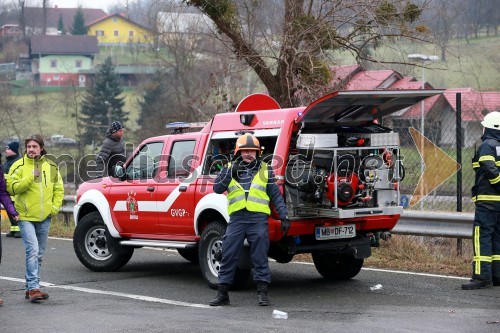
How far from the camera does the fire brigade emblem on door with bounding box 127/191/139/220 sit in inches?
447

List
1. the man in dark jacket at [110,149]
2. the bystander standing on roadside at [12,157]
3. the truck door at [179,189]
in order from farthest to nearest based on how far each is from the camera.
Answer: the bystander standing on roadside at [12,157], the man in dark jacket at [110,149], the truck door at [179,189]

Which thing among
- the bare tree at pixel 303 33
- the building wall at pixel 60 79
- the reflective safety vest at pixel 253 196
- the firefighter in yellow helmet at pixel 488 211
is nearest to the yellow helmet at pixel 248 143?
the reflective safety vest at pixel 253 196

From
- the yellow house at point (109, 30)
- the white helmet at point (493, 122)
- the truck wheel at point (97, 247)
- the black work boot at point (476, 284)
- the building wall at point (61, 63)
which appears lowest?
the black work boot at point (476, 284)

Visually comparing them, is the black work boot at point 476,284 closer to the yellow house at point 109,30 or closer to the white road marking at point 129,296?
the white road marking at point 129,296

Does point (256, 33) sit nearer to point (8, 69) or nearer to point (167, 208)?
point (167, 208)

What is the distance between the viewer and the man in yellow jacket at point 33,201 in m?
9.40

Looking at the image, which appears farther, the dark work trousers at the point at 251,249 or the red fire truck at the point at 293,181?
the red fire truck at the point at 293,181

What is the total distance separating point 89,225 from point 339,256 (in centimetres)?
368

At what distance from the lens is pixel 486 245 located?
1006 centimetres

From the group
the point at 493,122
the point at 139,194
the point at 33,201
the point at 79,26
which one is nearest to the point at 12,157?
the point at 139,194

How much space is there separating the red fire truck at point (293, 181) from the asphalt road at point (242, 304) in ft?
1.55

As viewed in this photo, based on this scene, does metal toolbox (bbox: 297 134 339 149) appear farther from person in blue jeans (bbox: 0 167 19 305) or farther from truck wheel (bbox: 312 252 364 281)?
person in blue jeans (bbox: 0 167 19 305)

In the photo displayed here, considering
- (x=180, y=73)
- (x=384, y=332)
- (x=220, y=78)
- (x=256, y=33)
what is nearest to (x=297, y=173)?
(x=384, y=332)

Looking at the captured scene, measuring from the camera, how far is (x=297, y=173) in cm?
946
